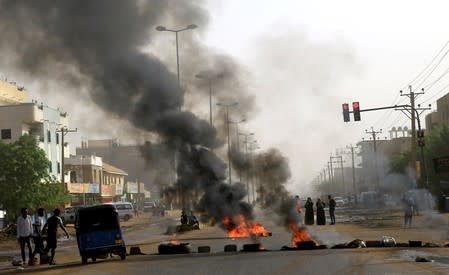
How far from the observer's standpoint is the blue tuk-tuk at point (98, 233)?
2269cm

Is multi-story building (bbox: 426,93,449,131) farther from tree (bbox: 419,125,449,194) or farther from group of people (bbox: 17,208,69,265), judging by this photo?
group of people (bbox: 17,208,69,265)

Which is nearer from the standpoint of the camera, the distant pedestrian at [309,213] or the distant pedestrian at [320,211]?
the distant pedestrian at [309,213]

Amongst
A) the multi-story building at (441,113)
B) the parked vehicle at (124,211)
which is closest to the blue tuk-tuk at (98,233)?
the parked vehicle at (124,211)

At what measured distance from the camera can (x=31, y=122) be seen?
266 feet

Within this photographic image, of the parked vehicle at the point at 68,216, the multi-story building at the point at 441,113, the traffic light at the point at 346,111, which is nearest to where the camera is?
the traffic light at the point at 346,111

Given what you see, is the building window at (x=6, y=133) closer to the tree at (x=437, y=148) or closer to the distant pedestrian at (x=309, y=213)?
the tree at (x=437, y=148)

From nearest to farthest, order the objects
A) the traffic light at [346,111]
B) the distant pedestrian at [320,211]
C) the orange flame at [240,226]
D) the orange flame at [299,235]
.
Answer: the orange flame at [299,235] → the orange flame at [240,226] → the traffic light at [346,111] → the distant pedestrian at [320,211]

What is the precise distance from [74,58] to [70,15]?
1.85m

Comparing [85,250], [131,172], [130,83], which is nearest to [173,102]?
[130,83]

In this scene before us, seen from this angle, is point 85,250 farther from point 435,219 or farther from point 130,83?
point 435,219

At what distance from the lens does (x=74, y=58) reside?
28500 mm

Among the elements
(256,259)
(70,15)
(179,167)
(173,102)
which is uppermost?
(70,15)

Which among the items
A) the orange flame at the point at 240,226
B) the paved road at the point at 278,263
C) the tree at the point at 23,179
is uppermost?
the tree at the point at 23,179

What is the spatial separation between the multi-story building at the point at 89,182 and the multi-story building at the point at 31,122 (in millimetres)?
5507
